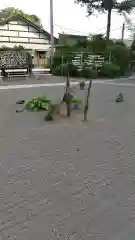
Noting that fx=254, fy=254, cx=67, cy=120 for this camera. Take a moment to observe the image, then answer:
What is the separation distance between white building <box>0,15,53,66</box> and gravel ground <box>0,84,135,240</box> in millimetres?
16942

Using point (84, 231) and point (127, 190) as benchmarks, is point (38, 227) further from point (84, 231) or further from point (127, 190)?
point (127, 190)

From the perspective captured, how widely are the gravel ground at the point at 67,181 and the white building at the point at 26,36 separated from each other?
16.9 m

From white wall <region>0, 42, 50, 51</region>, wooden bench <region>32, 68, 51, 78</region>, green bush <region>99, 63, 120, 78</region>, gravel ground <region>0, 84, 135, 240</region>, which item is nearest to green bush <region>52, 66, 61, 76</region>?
wooden bench <region>32, 68, 51, 78</region>

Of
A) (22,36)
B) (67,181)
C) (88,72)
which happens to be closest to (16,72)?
(88,72)

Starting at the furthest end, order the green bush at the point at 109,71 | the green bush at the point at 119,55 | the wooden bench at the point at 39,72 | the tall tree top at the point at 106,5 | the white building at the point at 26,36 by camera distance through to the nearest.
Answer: the tall tree top at the point at 106,5
the white building at the point at 26,36
the green bush at the point at 119,55
the green bush at the point at 109,71
the wooden bench at the point at 39,72

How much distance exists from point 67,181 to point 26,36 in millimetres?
20423

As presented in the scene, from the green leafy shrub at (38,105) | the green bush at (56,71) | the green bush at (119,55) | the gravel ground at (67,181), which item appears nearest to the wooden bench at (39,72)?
the green bush at (56,71)

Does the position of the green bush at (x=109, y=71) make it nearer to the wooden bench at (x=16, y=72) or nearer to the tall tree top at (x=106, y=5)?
the wooden bench at (x=16, y=72)

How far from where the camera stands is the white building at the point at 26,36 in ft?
66.8

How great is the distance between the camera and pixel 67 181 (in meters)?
2.96

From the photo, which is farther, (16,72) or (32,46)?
(32,46)

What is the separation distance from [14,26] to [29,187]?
20.0 metres

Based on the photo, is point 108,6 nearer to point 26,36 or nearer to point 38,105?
point 26,36

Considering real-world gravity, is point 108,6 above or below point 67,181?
above
